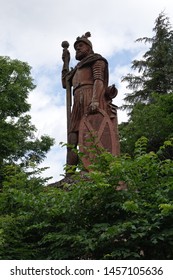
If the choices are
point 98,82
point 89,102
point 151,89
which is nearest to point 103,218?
point 89,102

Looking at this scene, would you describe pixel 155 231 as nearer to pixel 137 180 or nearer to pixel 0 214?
pixel 137 180

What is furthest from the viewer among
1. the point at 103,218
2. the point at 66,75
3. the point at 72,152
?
the point at 66,75

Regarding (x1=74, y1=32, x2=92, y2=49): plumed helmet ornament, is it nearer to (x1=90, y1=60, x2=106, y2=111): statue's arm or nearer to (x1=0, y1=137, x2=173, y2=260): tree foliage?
(x1=90, y1=60, x2=106, y2=111): statue's arm

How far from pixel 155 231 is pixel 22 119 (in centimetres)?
1624

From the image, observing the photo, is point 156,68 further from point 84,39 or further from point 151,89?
point 84,39

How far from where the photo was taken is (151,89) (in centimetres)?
2406

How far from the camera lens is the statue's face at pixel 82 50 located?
31.2ft

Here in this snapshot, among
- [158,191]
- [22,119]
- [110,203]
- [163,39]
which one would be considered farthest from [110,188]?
[163,39]

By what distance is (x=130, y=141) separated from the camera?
18281 mm

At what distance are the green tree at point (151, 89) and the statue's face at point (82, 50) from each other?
878 cm

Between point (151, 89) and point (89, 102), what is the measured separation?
51.4 feet

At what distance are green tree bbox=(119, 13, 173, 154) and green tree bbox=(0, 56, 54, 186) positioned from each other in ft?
12.7

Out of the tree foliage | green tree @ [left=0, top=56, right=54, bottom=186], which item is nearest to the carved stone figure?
the tree foliage

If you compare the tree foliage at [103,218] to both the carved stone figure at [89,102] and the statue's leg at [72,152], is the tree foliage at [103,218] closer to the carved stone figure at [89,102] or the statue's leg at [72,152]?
the carved stone figure at [89,102]
